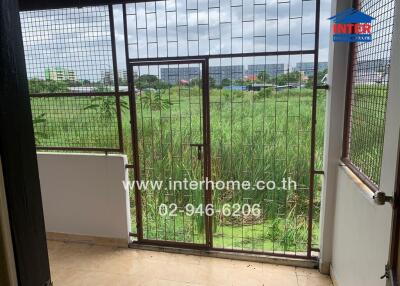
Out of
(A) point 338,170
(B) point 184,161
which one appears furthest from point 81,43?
(A) point 338,170

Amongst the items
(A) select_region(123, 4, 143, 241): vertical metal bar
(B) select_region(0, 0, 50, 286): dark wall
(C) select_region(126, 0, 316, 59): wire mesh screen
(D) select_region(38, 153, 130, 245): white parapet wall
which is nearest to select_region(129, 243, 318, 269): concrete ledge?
(A) select_region(123, 4, 143, 241): vertical metal bar

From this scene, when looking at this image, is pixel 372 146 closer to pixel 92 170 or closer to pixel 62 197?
pixel 92 170

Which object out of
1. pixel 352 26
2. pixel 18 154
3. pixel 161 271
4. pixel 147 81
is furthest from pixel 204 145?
pixel 18 154

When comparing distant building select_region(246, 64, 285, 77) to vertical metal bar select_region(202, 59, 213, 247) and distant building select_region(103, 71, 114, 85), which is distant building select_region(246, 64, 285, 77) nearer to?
vertical metal bar select_region(202, 59, 213, 247)

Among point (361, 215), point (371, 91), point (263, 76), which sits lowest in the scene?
point (361, 215)

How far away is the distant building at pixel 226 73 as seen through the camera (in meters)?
2.42

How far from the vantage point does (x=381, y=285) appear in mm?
1361

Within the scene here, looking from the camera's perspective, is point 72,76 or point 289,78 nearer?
point 289,78

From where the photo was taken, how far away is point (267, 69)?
7.75 feet

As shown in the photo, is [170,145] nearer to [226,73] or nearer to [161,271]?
[226,73]

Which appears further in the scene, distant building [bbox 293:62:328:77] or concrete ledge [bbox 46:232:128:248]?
concrete ledge [bbox 46:232:128:248]

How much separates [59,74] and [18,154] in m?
2.52

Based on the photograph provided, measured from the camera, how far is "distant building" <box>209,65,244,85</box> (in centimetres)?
242

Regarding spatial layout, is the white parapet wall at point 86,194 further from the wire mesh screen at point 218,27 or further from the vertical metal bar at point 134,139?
the wire mesh screen at point 218,27
